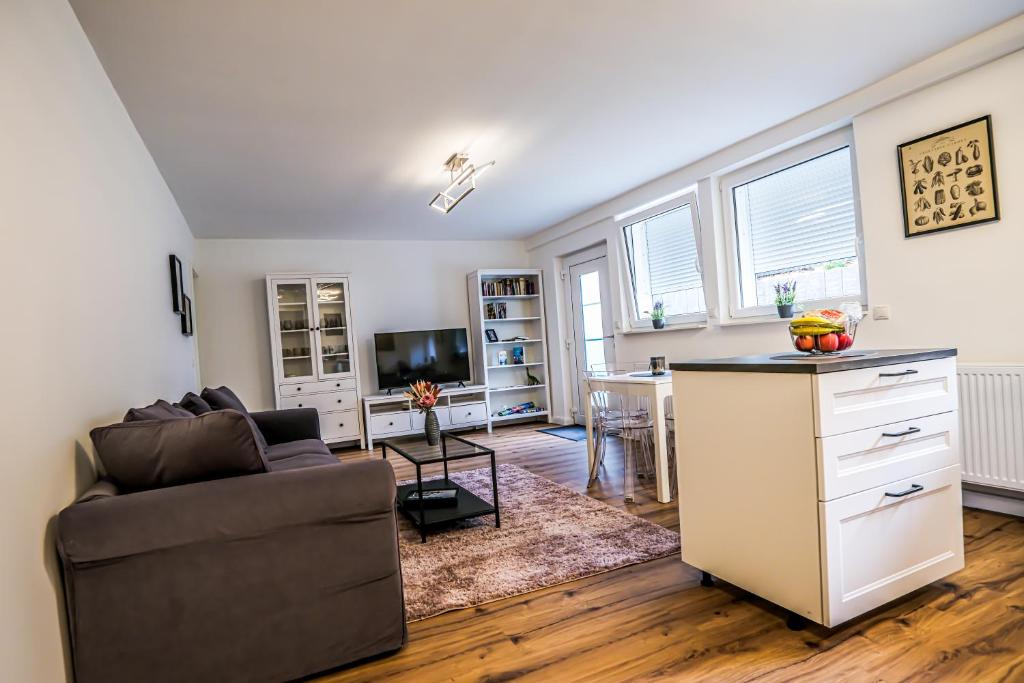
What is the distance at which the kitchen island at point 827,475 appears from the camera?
1.76 m

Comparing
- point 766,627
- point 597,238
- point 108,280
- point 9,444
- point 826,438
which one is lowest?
point 766,627

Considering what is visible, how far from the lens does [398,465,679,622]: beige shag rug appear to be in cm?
234

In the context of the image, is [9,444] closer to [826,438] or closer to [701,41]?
[826,438]

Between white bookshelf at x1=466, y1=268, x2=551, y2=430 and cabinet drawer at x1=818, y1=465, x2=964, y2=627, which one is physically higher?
white bookshelf at x1=466, y1=268, x2=551, y2=430

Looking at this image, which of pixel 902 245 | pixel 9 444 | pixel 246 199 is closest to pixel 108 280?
pixel 9 444

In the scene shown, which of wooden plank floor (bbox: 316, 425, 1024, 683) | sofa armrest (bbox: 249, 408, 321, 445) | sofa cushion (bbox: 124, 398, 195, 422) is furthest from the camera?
sofa armrest (bbox: 249, 408, 321, 445)

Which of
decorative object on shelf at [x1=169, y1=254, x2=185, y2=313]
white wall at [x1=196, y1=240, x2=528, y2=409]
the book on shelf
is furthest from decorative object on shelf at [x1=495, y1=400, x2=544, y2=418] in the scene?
decorative object on shelf at [x1=169, y1=254, x2=185, y2=313]

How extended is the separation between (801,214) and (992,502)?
80.8 inches

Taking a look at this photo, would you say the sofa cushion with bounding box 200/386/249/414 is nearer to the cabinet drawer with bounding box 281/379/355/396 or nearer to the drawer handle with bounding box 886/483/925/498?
the cabinet drawer with bounding box 281/379/355/396

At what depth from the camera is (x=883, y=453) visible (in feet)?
6.18

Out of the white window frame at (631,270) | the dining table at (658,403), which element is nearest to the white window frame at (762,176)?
the white window frame at (631,270)

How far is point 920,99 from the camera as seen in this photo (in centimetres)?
307

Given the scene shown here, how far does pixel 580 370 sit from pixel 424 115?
3.94 metres

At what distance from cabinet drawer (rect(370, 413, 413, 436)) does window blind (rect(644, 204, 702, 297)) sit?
9.76 ft
